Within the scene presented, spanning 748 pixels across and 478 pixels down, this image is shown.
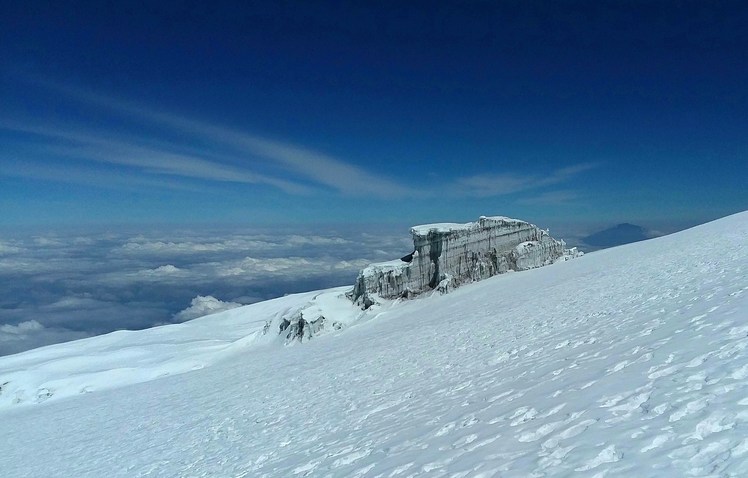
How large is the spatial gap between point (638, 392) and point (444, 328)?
42.5 feet

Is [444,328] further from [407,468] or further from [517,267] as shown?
[517,267]

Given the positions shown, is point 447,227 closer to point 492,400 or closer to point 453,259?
point 453,259

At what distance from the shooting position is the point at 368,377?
14375 millimetres

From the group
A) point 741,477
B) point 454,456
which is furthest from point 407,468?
point 741,477

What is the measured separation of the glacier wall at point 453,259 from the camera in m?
34.1

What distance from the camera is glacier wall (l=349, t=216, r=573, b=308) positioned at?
112 ft

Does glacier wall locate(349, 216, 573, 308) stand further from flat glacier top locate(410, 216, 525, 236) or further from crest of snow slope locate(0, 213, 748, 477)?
crest of snow slope locate(0, 213, 748, 477)

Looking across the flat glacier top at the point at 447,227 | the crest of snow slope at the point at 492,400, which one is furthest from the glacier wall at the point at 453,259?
the crest of snow slope at the point at 492,400

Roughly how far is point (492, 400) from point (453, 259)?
26440 millimetres

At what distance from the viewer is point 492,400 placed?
323 inches

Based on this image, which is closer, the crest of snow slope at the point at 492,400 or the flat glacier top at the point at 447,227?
the crest of snow slope at the point at 492,400

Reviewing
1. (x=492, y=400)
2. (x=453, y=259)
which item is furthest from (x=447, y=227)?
(x=492, y=400)

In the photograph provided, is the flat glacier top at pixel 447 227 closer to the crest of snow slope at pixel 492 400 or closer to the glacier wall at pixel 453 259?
the glacier wall at pixel 453 259

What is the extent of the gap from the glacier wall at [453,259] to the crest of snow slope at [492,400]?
10231 mm
